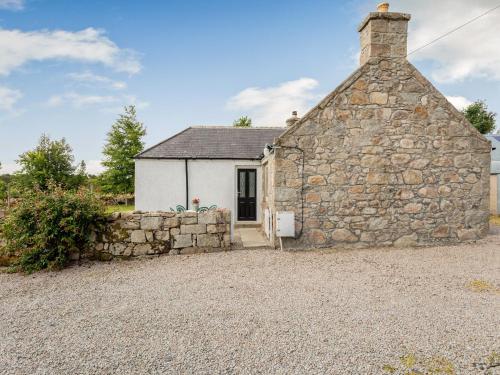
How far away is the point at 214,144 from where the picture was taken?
1389 cm

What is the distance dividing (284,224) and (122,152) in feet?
90.6

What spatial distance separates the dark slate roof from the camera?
42.8 feet

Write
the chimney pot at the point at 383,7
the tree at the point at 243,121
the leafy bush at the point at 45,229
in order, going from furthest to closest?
the tree at the point at 243,121 → the chimney pot at the point at 383,7 → the leafy bush at the point at 45,229

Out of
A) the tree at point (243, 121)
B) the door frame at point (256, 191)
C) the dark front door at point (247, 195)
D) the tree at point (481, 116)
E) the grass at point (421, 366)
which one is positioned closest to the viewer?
the grass at point (421, 366)

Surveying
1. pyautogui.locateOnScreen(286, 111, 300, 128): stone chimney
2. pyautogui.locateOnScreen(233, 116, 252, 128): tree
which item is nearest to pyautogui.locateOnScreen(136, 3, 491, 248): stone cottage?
pyautogui.locateOnScreen(286, 111, 300, 128): stone chimney

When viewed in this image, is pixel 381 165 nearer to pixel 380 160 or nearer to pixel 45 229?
pixel 380 160

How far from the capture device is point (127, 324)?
3801mm

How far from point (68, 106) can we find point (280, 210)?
11258 millimetres

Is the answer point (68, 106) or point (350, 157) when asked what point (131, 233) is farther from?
point (68, 106)

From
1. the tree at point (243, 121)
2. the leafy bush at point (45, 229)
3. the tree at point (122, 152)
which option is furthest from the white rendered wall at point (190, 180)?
the tree at point (243, 121)

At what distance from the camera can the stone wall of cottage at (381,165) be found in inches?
308

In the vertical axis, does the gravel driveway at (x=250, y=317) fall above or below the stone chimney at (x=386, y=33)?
below

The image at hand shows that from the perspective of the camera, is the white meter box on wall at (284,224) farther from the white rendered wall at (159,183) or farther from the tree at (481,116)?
the tree at (481,116)

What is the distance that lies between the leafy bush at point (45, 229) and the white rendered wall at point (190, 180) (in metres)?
6.52
